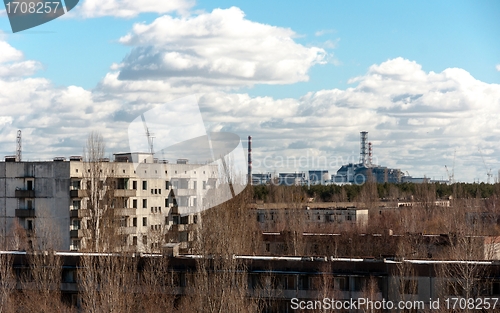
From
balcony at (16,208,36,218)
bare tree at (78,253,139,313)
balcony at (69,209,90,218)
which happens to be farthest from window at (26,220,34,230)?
bare tree at (78,253,139,313)

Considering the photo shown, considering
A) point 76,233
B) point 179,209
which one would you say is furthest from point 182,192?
point 76,233

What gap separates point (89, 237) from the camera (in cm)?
2494

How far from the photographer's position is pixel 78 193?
1054 inches

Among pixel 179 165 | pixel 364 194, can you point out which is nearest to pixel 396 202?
pixel 364 194

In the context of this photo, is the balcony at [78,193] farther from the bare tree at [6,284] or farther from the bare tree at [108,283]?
the bare tree at [108,283]

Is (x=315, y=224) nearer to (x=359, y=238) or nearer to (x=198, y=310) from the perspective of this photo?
(x=359, y=238)

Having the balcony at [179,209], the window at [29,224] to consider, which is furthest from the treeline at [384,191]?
the window at [29,224]

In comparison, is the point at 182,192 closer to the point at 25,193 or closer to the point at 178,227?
the point at 178,227

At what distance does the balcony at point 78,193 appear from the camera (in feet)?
87.7

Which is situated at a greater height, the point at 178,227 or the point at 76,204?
the point at 76,204

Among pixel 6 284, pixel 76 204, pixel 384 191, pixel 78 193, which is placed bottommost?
pixel 6 284

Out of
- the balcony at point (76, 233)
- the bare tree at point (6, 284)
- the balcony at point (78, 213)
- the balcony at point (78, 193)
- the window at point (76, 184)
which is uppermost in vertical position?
the window at point (76, 184)

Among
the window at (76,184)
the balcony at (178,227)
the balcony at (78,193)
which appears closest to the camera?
the balcony at (78,193)

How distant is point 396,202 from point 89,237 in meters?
31.5
